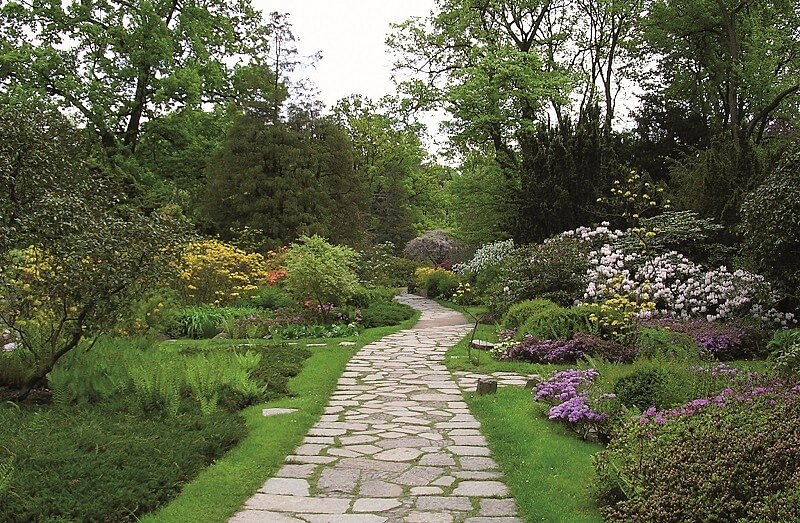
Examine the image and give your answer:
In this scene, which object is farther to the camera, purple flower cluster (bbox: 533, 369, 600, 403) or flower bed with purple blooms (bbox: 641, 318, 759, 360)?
flower bed with purple blooms (bbox: 641, 318, 759, 360)

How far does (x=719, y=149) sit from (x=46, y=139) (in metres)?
12.5

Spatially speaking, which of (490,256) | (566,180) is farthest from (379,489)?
(490,256)

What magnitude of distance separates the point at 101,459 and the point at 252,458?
1039mm

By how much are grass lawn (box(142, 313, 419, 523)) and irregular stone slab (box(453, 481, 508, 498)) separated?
1321 mm

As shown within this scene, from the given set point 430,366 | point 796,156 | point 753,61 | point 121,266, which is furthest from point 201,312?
point 753,61

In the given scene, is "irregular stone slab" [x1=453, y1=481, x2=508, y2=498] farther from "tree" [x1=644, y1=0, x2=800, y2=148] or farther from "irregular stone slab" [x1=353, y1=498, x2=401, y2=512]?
"tree" [x1=644, y1=0, x2=800, y2=148]

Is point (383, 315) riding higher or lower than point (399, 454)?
higher

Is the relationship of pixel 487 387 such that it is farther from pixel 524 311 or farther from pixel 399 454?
pixel 524 311

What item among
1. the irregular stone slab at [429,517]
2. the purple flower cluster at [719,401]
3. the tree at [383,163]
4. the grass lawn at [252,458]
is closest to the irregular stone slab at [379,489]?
the irregular stone slab at [429,517]

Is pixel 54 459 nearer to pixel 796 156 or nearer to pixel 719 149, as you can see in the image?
pixel 796 156

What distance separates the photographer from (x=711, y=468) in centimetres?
336

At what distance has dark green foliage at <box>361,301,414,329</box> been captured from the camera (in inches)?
554

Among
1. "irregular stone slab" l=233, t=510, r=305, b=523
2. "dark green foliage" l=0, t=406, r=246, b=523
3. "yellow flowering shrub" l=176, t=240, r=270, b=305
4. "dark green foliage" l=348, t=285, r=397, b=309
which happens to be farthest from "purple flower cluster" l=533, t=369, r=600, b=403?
"yellow flowering shrub" l=176, t=240, r=270, b=305

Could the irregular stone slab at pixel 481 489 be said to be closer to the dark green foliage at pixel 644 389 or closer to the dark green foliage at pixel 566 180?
the dark green foliage at pixel 644 389
